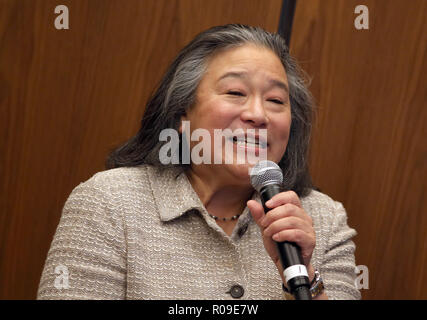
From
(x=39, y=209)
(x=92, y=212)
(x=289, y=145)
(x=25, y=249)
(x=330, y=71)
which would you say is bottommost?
(x=25, y=249)

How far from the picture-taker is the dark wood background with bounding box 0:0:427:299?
1.73 m

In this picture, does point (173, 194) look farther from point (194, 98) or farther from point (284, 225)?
point (284, 225)

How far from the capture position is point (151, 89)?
181 centimetres

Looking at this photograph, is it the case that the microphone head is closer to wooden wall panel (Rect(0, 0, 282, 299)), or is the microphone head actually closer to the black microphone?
the black microphone

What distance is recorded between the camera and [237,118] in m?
1.35

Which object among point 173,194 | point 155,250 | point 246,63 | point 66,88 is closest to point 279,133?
point 246,63

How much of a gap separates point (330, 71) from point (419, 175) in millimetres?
435

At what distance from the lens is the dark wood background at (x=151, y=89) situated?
5.69 ft

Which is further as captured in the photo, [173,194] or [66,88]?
[66,88]

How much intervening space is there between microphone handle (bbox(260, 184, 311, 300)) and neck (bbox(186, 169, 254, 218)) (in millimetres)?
373

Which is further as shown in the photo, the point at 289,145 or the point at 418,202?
the point at 418,202

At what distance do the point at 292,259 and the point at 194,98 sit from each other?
60 centimetres

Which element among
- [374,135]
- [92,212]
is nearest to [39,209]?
[92,212]
